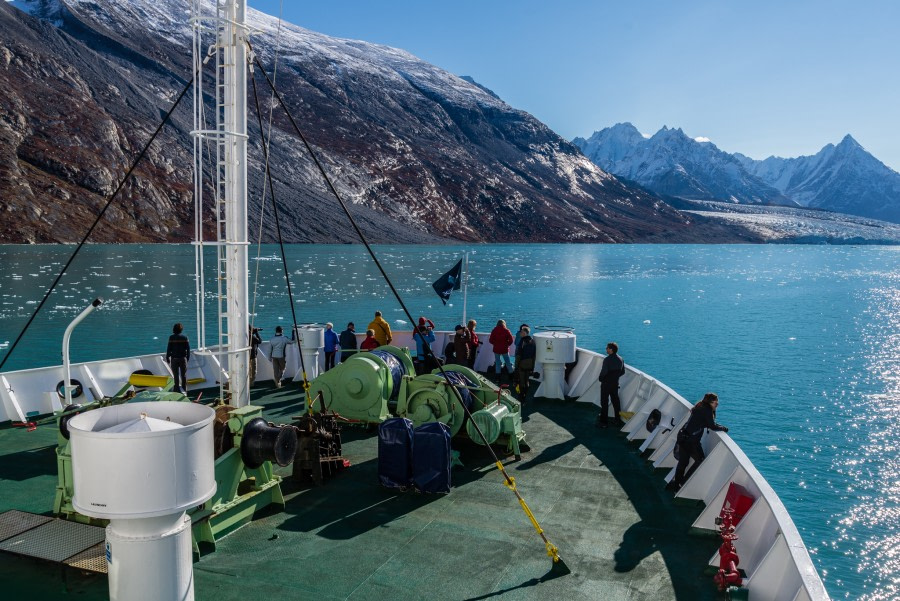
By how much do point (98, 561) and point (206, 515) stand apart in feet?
3.79

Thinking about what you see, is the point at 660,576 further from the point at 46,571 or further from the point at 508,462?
the point at 46,571

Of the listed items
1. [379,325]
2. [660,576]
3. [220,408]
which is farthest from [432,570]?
[379,325]

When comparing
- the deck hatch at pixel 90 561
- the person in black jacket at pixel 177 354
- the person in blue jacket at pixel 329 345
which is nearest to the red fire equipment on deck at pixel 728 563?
the deck hatch at pixel 90 561

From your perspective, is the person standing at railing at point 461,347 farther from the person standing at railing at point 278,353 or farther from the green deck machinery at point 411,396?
the person standing at railing at point 278,353

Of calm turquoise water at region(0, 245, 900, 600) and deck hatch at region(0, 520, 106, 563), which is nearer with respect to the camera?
deck hatch at region(0, 520, 106, 563)

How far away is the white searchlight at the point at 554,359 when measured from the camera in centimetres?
1482

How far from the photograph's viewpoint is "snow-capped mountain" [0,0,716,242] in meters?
108

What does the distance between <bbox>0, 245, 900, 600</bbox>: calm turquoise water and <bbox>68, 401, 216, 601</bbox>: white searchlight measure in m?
12.0

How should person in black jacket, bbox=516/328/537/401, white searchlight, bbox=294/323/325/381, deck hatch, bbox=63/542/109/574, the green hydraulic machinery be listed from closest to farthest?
deck hatch, bbox=63/542/109/574 < the green hydraulic machinery < person in black jacket, bbox=516/328/537/401 < white searchlight, bbox=294/323/325/381

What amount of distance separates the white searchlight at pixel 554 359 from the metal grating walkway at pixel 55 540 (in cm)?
959

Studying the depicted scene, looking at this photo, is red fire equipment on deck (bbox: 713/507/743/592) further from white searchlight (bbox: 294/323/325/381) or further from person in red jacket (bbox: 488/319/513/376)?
white searchlight (bbox: 294/323/325/381)

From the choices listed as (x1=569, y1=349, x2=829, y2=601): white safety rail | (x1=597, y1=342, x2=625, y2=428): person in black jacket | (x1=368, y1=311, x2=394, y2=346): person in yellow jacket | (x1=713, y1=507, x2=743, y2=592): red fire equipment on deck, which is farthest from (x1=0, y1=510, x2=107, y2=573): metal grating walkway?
(x1=368, y1=311, x2=394, y2=346): person in yellow jacket

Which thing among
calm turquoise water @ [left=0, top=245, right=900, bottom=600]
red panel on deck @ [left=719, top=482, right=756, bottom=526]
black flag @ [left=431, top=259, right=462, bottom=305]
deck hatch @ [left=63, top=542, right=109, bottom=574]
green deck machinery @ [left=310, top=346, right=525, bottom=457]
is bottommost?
calm turquoise water @ [left=0, top=245, right=900, bottom=600]

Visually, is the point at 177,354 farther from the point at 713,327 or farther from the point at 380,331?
the point at 713,327
